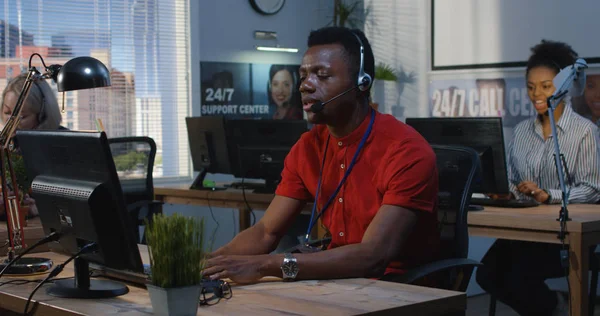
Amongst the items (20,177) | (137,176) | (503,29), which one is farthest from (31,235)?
(503,29)

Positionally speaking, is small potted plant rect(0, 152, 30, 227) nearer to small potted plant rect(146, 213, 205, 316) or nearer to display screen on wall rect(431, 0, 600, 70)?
small potted plant rect(146, 213, 205, 316)

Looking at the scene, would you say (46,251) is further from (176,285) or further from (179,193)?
(179,193)

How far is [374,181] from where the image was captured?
2459mm

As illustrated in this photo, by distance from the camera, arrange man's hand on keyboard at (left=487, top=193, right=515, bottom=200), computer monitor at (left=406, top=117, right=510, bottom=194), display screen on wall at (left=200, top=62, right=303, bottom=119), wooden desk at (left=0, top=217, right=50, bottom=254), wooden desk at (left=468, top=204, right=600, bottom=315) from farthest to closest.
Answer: display screen on wall at (left=200, top=62, right=303, bottom=119) < man's hand on keyboard at (left=487, top=193, right=515, bottom=200) < computer monitor at (left=406, top=117, right=510, bottom=194) < wooden desk at (left=468, top=204, right=600, bottom=315) < wooden desk at (left=0, top=217, right=50, bottom=254)

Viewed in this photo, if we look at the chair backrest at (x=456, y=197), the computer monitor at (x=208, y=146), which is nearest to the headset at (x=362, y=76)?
Result: the chair backrest at (x=456, y=197)

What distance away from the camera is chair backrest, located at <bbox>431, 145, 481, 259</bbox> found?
273 cm

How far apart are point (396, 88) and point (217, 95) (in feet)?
4.81


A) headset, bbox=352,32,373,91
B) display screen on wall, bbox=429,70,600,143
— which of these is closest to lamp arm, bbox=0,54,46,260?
headset, bbox=352,32,373,91

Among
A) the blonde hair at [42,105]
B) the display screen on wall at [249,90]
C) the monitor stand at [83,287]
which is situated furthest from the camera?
the display screen on wall at [249,90]

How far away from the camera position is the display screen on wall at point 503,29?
5516 millimetres

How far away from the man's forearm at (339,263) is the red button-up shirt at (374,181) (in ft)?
0.58

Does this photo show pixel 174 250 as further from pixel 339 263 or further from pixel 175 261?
pixel 339 263

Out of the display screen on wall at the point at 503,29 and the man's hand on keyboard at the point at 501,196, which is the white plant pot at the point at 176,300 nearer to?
the man's hand on keyboard at the point at 501,196

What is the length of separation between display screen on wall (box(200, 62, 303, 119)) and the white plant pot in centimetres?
529
